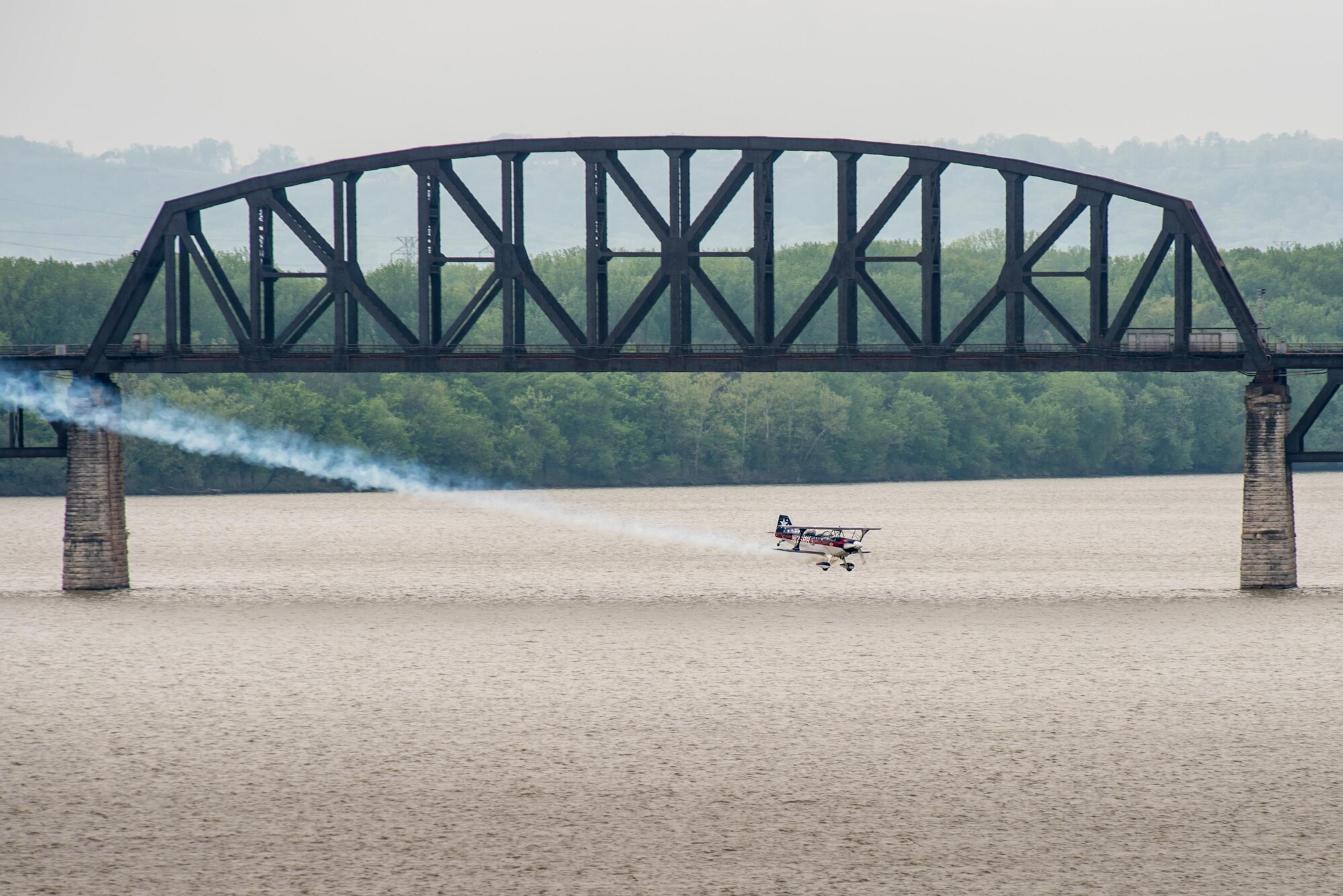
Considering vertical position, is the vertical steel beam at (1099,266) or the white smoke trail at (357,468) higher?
the vertical steel beam at (1099,266)

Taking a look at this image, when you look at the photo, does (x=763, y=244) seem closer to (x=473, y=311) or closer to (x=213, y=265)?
(x=473, y=311)

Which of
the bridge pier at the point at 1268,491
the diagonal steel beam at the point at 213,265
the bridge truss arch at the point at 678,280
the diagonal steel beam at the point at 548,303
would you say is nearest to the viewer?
the bridge pier at the point at 1268,491

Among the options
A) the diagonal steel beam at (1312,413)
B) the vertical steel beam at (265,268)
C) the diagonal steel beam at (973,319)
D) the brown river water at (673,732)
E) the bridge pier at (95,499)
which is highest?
the vertical steel beam at (265,268)

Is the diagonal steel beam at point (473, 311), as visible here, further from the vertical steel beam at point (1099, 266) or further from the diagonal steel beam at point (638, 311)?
the vertical steel beam at point (1099, 266)

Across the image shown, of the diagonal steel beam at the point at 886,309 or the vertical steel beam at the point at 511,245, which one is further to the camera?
the vertical steel beam at the point at 511,245

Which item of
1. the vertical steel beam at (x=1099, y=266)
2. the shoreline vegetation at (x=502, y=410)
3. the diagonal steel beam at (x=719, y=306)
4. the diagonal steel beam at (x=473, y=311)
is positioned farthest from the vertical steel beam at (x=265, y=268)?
the shoreline vegetation at (x=502, y=410)

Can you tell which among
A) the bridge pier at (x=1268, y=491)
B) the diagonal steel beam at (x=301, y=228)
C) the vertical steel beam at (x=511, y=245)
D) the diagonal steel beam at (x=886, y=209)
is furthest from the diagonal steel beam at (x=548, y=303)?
the bridge pier at (x=1268, y=491)

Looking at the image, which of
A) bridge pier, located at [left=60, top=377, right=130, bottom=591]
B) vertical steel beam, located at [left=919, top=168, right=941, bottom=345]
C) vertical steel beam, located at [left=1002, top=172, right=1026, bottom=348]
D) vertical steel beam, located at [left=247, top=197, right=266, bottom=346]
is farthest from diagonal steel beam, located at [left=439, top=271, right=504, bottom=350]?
vertical steel beam, located at [left=1002, top=172, right=1026, bottom=348]

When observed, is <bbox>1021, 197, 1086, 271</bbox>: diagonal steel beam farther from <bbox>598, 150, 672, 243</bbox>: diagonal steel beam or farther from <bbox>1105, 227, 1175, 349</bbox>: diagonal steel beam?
<bbox>598, 150, 672, 243</bbox>: diagonal steel beam

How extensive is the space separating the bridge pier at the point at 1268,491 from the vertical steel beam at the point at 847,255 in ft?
55.6

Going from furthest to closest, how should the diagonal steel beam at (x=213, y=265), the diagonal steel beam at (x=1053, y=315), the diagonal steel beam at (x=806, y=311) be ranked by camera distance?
1. the diagonal steel beam at (x=213, y=265)
2. the diagonal steel beam at (x=806, y=311)
3. the diagonal steel beam at (x=1053, y=315)

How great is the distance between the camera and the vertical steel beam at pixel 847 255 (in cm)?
7062

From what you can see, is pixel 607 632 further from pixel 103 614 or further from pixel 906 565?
pixel 906 565

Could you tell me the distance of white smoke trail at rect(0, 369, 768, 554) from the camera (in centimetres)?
12181
